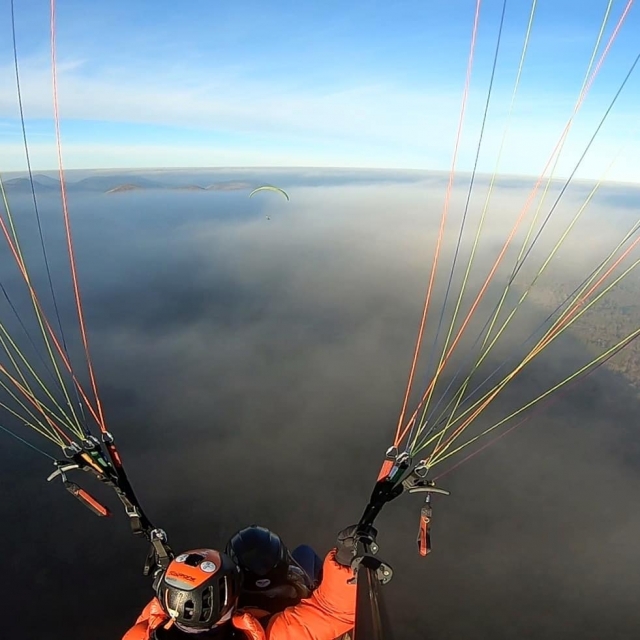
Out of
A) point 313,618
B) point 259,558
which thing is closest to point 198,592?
point 313,618

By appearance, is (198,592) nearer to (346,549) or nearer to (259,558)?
(346,549)

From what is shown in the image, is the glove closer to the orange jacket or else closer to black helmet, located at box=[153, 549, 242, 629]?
the orange jacket

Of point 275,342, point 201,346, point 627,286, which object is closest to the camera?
point 201,346

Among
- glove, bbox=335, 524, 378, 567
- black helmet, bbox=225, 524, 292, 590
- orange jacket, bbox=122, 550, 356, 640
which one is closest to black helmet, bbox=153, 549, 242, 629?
orange jacket, bbox=122, 550, 356, 640

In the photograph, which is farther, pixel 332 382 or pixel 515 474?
pixel 332 382

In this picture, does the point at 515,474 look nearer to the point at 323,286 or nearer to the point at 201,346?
the point at 201,346

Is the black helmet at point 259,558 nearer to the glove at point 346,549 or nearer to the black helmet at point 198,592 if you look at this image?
the black helmet at point 198,592

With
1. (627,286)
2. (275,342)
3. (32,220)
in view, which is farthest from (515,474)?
(32,220)
